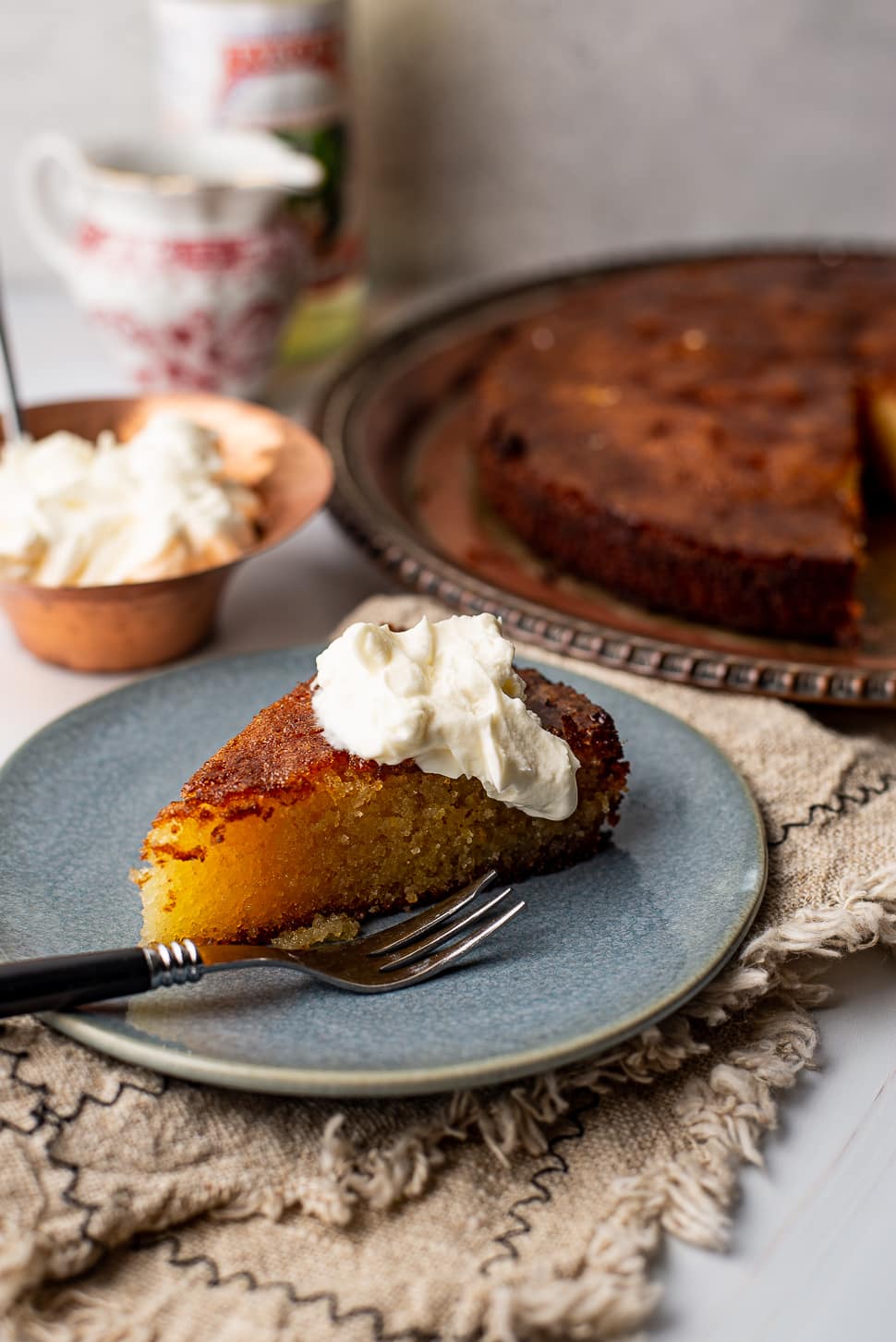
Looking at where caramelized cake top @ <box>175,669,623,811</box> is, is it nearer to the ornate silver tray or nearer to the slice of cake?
the slice of cake

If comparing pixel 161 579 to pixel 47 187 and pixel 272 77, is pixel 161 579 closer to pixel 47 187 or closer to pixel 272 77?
pixel 47 187

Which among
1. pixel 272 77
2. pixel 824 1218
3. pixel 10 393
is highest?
pixel 272 77

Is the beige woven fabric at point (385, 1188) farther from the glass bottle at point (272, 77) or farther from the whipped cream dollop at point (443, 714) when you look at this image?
the glass bottle at point (272, 77)

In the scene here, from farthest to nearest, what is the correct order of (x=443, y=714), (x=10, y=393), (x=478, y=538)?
(x=478, y=538)
(x=10, y=393)
(x=443, y=714)

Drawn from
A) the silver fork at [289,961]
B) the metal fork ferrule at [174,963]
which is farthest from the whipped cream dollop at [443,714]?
the metal fork ferrule at [174,963]

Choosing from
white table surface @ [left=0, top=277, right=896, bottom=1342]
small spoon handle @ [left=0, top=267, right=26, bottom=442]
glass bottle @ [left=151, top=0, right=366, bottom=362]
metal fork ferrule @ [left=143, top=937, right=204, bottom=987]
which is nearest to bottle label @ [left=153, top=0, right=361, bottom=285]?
glass bottle @ [left=151, top=0, right=366, bottom=362]

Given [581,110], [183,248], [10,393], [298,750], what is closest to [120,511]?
[10,393]
